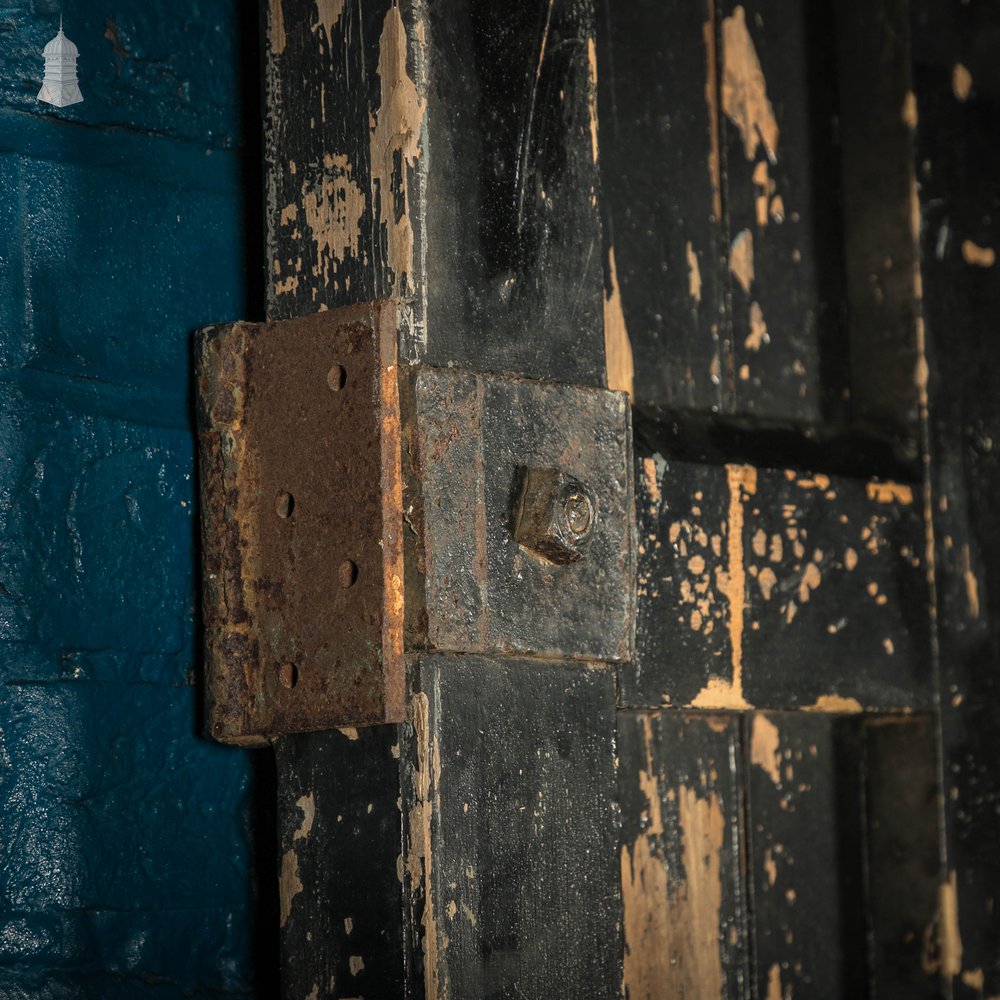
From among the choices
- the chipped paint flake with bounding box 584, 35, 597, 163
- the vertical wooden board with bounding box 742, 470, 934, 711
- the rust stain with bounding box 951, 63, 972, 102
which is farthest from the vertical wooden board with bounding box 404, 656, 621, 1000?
the rust stain with bounding box 951, 63, 972, 102

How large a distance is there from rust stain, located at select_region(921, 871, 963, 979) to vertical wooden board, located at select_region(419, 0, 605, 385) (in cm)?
53

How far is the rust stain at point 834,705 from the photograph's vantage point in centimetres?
119

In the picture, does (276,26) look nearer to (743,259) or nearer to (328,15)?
(328,15)

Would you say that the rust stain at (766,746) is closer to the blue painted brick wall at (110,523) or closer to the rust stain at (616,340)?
the rust stain at (616,340)

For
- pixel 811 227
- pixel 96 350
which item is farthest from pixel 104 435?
pixel 811 227

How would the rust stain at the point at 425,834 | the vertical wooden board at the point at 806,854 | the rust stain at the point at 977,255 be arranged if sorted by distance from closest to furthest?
the rust stain at the point at 425,834 < the vertical wooden board at the point at 806,854 < the rust stain at the point at 977,255

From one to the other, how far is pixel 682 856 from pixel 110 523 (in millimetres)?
490

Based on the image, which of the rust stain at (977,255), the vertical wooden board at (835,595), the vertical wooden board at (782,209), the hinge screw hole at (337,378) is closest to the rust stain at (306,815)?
Answer: the hinge screw hole at (337,378)

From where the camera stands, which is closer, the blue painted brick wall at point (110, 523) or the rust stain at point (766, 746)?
the blue painted brick wall at point (110, 523)

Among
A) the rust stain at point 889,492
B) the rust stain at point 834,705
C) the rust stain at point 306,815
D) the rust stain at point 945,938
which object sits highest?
the rust stain at point 889,492

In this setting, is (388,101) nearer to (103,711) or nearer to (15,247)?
(15,247)

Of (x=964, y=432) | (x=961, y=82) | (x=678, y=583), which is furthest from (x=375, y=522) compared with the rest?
(x=961, y=82)

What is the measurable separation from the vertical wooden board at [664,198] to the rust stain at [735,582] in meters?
0.07

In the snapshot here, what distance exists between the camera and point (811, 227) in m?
1.31
